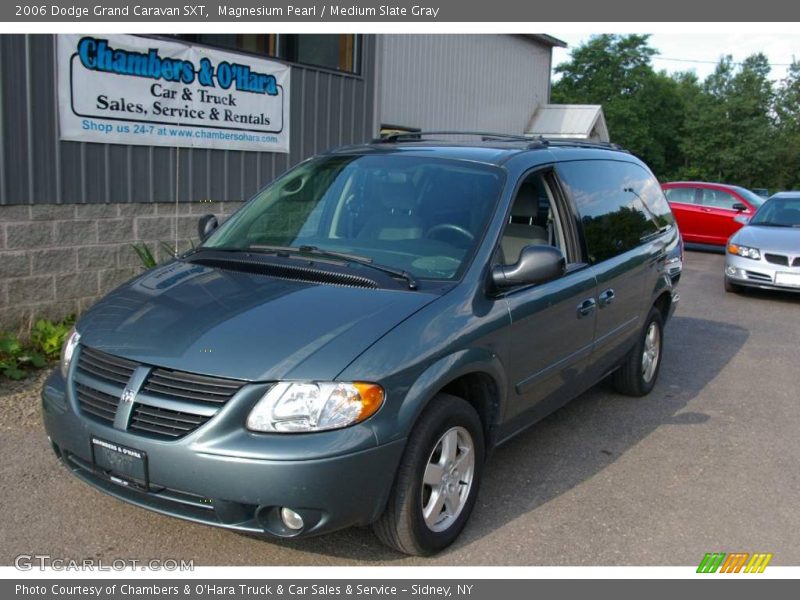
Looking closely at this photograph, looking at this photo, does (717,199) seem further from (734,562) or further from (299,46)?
(734,562)

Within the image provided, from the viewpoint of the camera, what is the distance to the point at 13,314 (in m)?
6.44

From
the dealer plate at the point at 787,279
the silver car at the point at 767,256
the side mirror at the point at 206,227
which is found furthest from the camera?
the silver car at the point at 767,256

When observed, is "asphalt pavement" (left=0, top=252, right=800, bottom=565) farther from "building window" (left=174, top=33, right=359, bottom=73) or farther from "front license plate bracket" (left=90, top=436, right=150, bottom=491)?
"building window" (left=174, top=33, right=359, bottom=73)

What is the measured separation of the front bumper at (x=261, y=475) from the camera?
10.0ft

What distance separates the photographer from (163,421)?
3186 millimetres

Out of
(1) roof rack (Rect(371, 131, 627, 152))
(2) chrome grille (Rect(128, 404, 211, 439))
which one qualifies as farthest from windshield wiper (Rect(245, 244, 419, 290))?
(1) roof rack (Rect(371, 131, 627, 152))

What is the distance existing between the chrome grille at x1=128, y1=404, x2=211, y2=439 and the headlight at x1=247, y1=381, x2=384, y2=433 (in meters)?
0.24

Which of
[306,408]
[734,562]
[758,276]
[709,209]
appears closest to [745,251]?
[758,276]

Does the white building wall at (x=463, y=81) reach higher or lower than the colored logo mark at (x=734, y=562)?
higher

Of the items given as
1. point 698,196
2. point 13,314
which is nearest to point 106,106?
point 13,314

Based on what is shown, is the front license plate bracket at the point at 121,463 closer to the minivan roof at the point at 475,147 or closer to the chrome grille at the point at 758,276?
the minivan roof at the point at 475,147

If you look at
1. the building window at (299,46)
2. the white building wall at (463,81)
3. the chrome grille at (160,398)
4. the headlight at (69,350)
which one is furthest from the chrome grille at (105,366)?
the white building wall at (463,81)

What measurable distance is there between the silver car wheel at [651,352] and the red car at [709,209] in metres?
11.6

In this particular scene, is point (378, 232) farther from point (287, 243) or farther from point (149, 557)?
point (149, 557)
